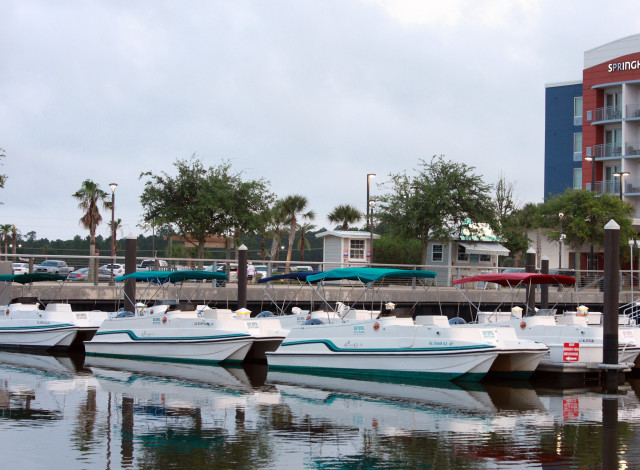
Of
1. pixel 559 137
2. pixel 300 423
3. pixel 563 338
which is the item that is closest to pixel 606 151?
pixel 559 137

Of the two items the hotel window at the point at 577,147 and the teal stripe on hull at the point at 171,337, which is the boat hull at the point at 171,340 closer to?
the teal stripe on hull at the point at 171,337

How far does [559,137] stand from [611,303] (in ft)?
170

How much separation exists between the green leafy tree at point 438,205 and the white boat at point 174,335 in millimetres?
25138

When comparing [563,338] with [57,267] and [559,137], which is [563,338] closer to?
[57,267]

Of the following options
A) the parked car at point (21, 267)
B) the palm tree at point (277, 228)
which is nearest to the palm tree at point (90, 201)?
the palm tree at point (277, 228)

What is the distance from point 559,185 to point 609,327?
169 feet

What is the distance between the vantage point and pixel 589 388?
20688 mm

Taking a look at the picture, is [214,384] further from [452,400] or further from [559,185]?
[559,185]

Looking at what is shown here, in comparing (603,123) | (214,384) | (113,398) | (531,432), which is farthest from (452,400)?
(603,123)

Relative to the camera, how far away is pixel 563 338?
74.3ft

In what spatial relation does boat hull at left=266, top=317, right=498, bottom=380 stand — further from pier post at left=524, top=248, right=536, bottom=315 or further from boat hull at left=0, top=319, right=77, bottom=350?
boat hull at left=0, top=319, right=77, bottom=350

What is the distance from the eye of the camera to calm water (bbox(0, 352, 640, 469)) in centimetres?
1194

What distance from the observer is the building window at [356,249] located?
5438 centimetres

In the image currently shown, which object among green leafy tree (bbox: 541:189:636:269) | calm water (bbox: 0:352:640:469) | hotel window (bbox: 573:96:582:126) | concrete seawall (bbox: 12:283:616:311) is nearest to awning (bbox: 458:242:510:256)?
green leafy tree (bbox: 541:189:636:269)
